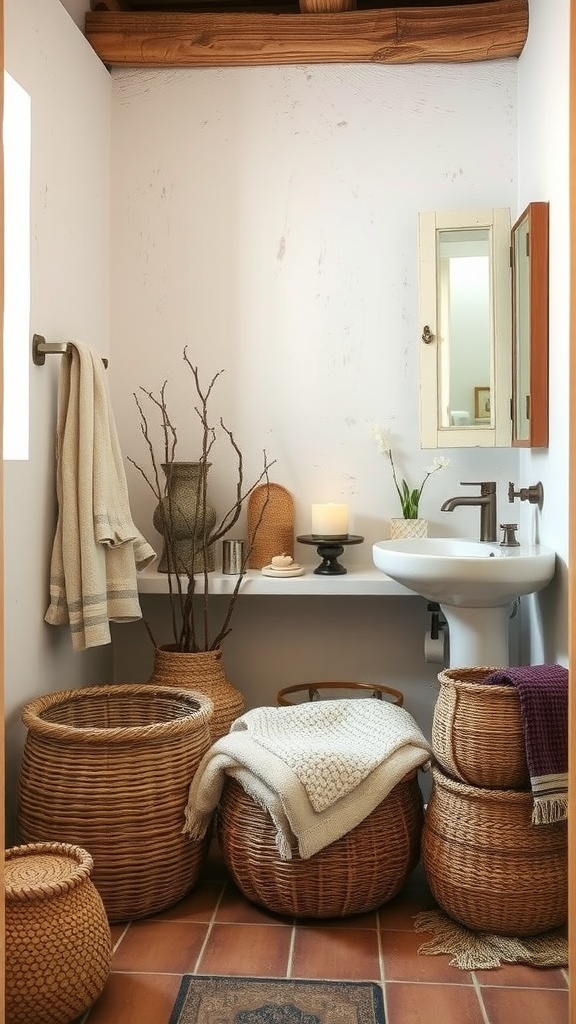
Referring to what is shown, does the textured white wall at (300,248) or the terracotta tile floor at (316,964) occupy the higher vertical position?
the textured white wall at (300,248)

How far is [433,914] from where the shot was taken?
214 cm

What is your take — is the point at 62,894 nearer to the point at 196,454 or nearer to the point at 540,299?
the point at 196,454

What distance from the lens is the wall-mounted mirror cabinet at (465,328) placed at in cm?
275

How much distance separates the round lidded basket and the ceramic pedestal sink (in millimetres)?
308

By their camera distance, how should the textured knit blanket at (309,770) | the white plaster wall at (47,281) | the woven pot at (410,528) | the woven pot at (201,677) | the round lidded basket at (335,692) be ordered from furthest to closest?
the woven pot at (410,528), the round lidded basket at (335,692), the woven pot at (201,677), the white plaster wall at (47,281), the textured knit blanket at (309,770)

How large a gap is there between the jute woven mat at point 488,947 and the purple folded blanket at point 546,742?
29 cm

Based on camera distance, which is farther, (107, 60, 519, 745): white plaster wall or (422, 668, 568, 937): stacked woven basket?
(107, 60, 519, 745): white plaster wall

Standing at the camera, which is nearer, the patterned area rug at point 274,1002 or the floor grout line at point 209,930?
the patterned area rug at point 274,1002

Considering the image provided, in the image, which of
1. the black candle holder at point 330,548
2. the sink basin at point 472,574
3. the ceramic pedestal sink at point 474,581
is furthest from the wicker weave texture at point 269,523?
the sink basin at point 472,574

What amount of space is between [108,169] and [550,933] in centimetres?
246

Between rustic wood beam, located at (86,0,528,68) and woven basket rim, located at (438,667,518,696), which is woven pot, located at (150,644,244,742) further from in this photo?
rustic wood beam, located at (86,0,528,68)

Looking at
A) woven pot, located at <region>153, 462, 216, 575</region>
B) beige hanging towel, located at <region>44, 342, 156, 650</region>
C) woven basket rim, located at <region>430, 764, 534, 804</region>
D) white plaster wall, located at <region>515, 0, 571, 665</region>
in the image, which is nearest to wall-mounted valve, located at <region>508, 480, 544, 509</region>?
white plaster wall, located at <region>515, 0, 571, 665</region>

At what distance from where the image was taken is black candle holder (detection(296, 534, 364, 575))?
2.74 meters

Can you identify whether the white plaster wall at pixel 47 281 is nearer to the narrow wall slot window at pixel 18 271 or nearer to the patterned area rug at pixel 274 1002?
the narrow wall slot window at pixel 18 271
